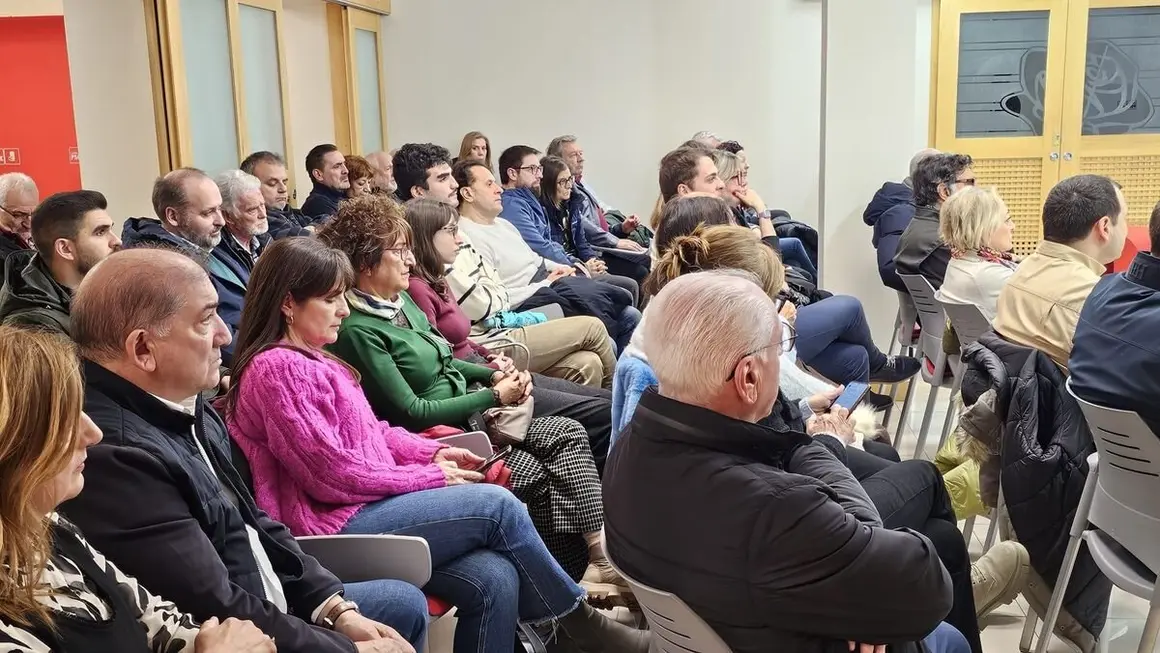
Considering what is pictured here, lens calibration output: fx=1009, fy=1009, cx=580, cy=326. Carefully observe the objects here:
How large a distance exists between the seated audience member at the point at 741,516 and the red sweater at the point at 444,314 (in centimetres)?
167

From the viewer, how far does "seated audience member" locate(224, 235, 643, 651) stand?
217 centimetres

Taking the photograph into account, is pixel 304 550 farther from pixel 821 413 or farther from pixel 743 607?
pixel 821 413

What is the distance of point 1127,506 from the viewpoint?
7.34ft

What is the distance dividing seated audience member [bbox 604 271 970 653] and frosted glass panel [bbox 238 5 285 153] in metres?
4.80

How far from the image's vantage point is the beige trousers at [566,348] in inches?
149

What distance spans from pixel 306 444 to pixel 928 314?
2.95m

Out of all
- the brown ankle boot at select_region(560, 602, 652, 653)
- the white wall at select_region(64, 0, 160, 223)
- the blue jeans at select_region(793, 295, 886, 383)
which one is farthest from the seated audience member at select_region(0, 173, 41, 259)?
the blue jeans at select_region(793, 295, 886, 383)

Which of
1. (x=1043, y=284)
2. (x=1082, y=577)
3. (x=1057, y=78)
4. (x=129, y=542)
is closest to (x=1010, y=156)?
(x=1057, y=78)

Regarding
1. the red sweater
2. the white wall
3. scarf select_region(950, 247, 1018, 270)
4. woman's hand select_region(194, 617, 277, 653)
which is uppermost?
the white wall

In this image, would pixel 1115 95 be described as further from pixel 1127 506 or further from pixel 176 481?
pixel 176 481

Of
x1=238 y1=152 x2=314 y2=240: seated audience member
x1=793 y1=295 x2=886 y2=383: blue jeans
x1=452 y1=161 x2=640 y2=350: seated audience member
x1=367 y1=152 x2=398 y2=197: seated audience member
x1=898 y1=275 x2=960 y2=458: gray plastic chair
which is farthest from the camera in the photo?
x1=367 y1=152 x2=398 y2=197: seated audience member

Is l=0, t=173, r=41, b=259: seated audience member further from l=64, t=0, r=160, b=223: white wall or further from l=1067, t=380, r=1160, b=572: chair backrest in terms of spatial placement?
l=1067, t=380, r=1160, b=572: chair backrest

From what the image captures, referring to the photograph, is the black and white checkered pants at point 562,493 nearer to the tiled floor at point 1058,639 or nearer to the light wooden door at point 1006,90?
the tiled floor at point 1058,639

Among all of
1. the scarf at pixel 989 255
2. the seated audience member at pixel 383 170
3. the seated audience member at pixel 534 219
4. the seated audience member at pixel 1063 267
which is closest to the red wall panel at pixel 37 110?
the seated audience member at pixel 383 170
